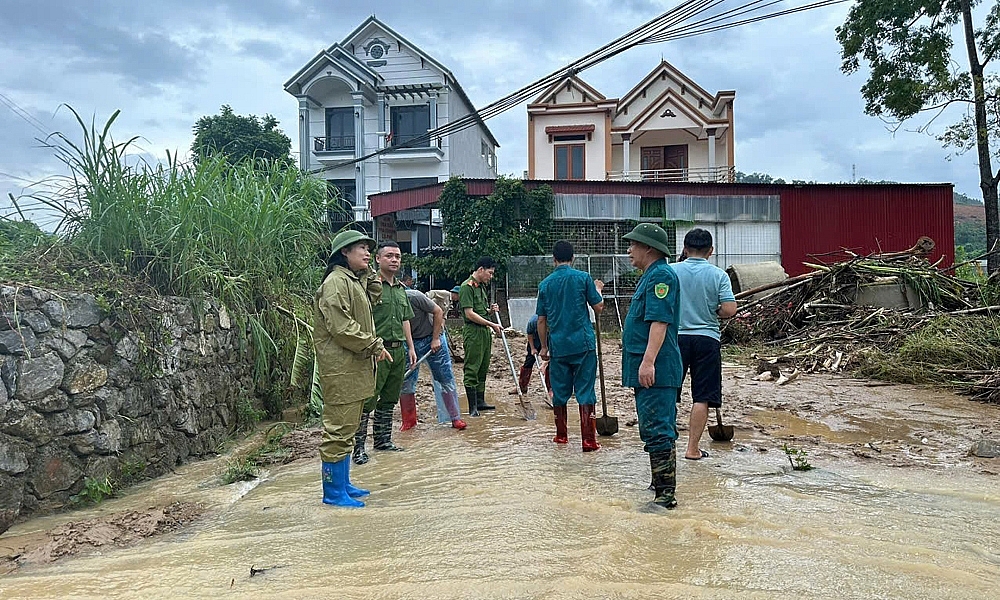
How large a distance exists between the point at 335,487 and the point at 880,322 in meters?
9.95

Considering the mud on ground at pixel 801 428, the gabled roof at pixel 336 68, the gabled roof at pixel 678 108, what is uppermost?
the gabled roof at pixel 336 68

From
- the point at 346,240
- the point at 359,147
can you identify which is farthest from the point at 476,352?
the point at 359,147

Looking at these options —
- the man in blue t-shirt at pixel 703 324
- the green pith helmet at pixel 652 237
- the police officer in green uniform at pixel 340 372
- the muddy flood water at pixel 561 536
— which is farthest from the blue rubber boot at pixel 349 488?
the man in blue t-shirt at pixel 703 324

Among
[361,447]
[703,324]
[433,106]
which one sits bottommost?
[361,447]

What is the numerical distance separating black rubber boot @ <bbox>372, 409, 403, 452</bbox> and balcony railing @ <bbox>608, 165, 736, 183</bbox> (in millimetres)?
22251

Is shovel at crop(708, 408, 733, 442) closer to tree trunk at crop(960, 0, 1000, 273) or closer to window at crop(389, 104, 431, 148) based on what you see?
tree trunk at crop(960, 0, 1000, 273)

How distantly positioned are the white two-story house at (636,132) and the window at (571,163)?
41mm

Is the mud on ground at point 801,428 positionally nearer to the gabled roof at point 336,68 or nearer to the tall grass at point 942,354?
the tall grass at point 942,354

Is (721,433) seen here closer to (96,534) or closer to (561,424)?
(561,424)

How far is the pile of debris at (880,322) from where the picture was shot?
28.0 feet

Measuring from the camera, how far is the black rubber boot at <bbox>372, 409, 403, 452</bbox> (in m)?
5.81

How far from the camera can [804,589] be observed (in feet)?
9.56

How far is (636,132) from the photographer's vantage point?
27125 mm

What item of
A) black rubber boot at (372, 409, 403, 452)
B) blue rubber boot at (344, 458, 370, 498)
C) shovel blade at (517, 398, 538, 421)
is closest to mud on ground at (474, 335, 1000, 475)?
shovel blade at (517, 398, 538, 421)
